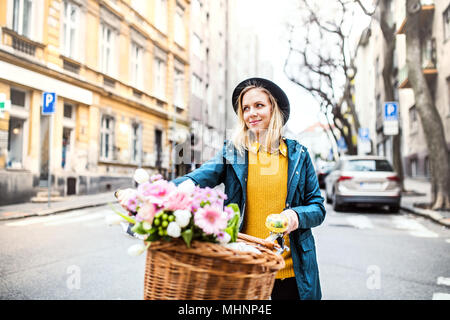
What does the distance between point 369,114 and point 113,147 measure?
34.9 metres

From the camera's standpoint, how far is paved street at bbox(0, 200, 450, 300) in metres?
3.45

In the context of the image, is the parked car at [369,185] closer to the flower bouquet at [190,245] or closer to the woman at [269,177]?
the woman at [269,177]

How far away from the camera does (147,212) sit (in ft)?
3.39

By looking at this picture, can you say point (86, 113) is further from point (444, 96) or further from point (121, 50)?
point (444, 96)

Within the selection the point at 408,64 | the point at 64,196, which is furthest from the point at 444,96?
the point at 64,196

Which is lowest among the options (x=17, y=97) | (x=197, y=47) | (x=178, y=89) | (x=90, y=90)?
(x=17, y=97)

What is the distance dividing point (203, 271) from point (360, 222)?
7.82 meters

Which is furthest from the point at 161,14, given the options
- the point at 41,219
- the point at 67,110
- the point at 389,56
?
the point at 389,56

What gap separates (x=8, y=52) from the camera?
9.75 feet

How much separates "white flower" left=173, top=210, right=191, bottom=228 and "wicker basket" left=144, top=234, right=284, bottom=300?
0.07 metres

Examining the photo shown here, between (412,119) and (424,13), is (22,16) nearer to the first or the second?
(424,13)

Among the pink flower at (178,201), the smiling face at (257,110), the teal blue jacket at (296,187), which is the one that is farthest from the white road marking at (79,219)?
the pink flower at (178,201)

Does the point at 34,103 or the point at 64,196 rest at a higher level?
the point at 34,103
